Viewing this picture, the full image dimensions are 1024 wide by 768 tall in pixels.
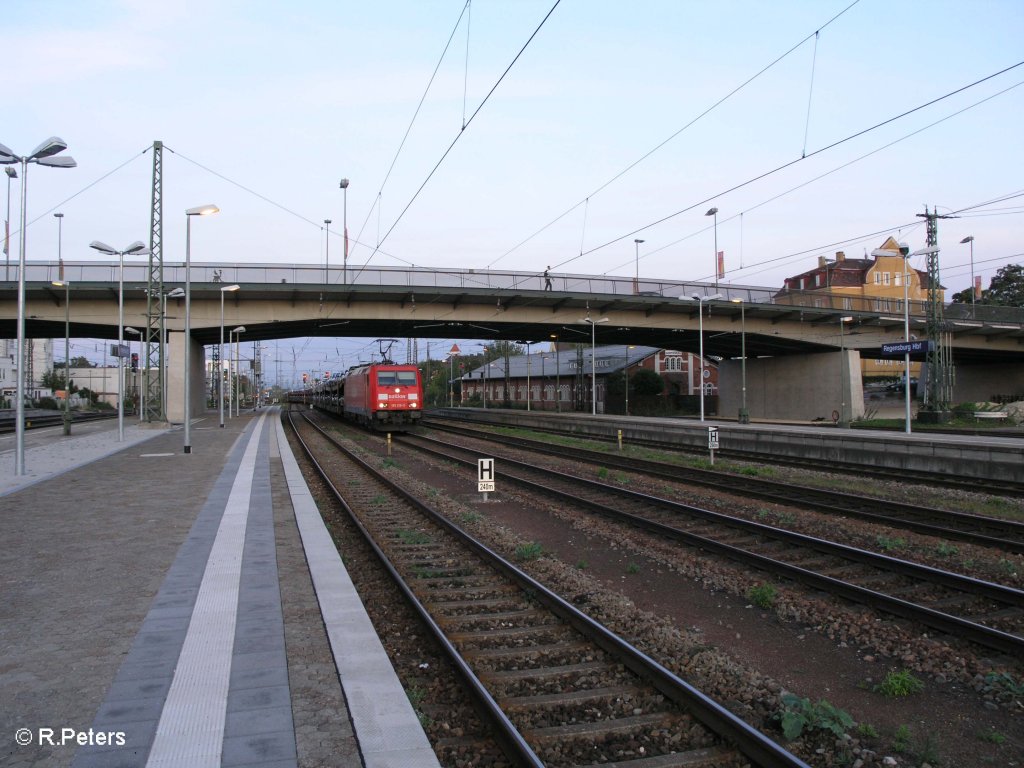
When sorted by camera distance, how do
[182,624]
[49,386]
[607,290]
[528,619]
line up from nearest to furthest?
[182,624]
[528,619]
[607,290]
[49,386]

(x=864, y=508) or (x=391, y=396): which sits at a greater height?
(x=391, y=396)

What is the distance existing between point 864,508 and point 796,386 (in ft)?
133

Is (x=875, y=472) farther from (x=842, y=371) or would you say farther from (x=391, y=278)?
(x=842, y=371)

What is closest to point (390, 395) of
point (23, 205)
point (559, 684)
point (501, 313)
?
point (501, 313)

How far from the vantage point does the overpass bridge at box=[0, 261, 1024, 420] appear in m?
35.9

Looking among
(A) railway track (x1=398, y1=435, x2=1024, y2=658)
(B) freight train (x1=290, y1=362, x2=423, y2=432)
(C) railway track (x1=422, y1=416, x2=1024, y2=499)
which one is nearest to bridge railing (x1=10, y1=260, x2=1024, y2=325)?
(B) freight train (x1=290, y1=362, x2=423, y2=432)

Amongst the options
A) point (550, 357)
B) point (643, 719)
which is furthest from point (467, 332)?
point (643, 719)

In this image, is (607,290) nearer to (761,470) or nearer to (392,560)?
(761,470)

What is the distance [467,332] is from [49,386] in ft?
205

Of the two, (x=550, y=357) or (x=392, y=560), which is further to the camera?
(x=550, y=357)

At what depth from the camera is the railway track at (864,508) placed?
32.9 ft

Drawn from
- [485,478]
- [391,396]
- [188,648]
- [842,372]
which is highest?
[842,372]

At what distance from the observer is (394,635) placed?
6016 mm

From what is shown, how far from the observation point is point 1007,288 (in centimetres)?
8656
